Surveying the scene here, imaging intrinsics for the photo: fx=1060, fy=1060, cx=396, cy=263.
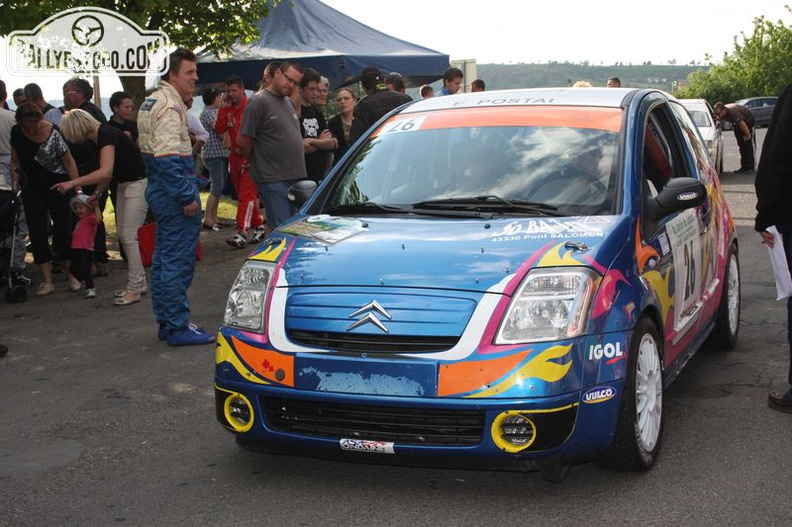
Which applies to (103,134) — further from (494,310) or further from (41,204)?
(494,310)

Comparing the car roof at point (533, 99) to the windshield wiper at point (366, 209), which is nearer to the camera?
the windshield wiper at point (366, 209)

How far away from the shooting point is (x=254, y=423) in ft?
14.5

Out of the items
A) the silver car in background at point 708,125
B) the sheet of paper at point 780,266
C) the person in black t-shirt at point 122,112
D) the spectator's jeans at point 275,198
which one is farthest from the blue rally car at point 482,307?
the silver car in background at point 708,125

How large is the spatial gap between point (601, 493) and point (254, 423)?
146 centimetres

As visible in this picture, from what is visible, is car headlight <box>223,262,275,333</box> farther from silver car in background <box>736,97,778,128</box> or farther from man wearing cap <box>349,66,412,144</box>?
silver car in background <box>736,97,778,128</box>

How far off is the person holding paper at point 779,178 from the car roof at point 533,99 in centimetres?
80

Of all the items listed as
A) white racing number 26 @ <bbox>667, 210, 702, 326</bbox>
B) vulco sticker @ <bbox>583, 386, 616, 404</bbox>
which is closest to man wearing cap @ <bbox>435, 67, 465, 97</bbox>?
white racing number 26 @ <bbox>667, 210, 702, 326</bbox>

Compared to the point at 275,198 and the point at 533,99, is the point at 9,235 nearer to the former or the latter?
the point at 275,198

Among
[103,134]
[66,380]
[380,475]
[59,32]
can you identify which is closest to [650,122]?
[380,475]

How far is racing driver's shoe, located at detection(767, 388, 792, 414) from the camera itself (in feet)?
17.7

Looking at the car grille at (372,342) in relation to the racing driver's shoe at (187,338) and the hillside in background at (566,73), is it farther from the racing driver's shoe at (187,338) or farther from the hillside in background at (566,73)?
the hillside in background at (566,73)

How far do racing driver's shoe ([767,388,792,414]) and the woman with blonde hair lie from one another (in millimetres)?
5698

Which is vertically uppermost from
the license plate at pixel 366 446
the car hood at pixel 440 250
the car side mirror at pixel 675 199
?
the car side mirror at pixel 675 199

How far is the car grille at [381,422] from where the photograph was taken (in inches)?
161
